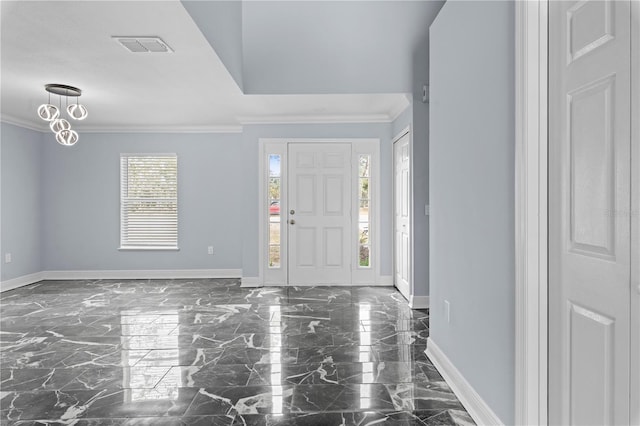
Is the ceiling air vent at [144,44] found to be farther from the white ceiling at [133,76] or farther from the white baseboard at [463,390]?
the white baseboard at [463,390]

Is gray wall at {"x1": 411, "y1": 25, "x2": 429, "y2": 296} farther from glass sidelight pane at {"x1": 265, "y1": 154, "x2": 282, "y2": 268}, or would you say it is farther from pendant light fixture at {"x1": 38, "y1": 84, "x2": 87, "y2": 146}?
pendant light fixture at {"x1": 38, "y1": 84, "x2": 87, "y2": 146}

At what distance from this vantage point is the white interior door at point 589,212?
1277 mm

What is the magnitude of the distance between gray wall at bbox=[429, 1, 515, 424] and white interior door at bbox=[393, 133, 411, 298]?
1.93 m

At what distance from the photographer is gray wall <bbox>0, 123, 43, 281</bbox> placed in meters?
5.53

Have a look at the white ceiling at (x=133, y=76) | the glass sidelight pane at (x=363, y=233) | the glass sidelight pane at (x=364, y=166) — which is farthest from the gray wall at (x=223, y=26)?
the glass sidelight pane at (x=363, y=233)

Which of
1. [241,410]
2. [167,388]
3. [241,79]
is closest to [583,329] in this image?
[241,410]

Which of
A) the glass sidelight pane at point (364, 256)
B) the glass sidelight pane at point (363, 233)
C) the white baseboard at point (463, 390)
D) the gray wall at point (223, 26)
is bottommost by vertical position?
the white baseboard at point (463, 390)

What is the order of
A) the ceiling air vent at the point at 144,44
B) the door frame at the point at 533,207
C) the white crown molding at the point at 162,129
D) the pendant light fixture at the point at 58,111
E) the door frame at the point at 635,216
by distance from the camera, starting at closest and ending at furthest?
the door frame at the point at 635,216 → the door frame at the point at 533,207 → the ceiling air vent at the point at 144,44 → the pendant light fixture at the point at 58,111 → the white crown molding at the point at 162,129

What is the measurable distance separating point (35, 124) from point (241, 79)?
3.74 meters

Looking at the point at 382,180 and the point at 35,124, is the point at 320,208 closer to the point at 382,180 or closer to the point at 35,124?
the point at 382,180

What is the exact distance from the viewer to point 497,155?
1887 mm

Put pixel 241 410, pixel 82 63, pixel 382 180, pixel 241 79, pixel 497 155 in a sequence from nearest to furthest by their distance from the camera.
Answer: pixel 497 155
pixel 241 410
pixel 82 63
pixel 241 79
pixel 382 180

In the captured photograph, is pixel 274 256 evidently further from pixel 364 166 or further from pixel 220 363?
pixel 220 363

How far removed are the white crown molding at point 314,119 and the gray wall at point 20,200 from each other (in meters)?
3.26
